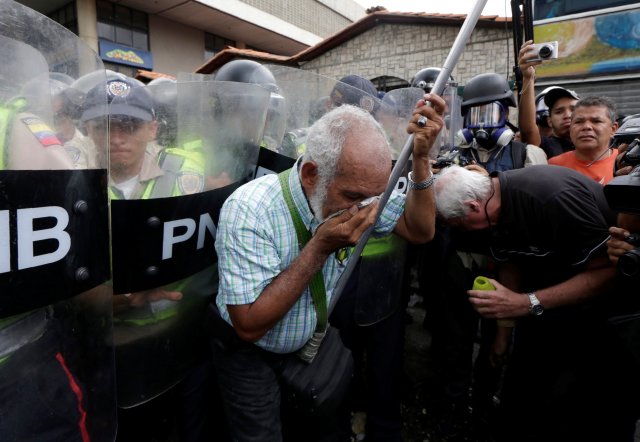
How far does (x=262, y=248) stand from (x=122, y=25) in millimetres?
17346

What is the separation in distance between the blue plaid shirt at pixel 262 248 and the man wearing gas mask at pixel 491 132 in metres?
1.92

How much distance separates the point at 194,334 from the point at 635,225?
1.91 metres

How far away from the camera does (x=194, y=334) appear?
1.74m

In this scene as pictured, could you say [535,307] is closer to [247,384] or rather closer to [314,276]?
[314,276]

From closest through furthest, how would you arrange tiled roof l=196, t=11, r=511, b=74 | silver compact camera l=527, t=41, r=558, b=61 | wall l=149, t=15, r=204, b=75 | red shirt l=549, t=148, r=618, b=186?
silver compact camera l=527, t=41, r=558, b=61 → red shirt l=549, t=148, r=618, b=186 → tiled roof l=196, t=11, r=511, b=74 → wall l=149, t=15, r=204, b=75

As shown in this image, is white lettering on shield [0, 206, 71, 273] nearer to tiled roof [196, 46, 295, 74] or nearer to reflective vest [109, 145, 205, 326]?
reflective vest [109, 145, 205, 326]

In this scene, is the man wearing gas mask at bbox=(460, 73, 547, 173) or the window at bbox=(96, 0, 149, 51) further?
the window at bbox=(96, 0, 149, 51)

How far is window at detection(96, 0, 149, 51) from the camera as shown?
14.7 meters

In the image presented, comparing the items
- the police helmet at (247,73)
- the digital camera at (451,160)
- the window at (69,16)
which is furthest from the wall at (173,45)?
the digital camera at (451,160)

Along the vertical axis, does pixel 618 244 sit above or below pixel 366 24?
below

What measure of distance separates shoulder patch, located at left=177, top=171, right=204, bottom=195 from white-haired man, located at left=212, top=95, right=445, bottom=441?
0.48ft

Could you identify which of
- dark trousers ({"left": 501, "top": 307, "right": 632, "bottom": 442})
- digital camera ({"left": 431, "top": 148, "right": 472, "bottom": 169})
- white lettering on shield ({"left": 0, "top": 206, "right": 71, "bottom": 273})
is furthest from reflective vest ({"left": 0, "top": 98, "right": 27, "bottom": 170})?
digital camera ({"left": 431, "top": 148, "right": 472, "bottom": 169})

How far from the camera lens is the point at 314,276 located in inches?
59.7

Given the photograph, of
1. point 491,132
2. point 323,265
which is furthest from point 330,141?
point 491,132
